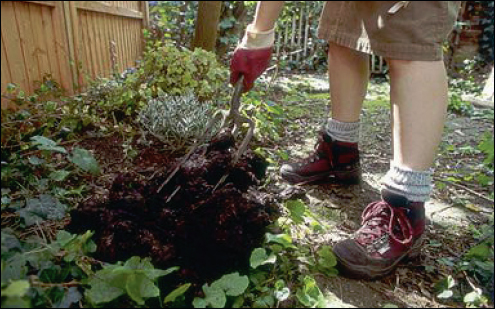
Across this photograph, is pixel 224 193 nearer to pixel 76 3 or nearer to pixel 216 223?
pixel 216 223

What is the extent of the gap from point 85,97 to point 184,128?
97 centimetres

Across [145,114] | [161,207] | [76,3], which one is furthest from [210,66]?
[161,207]

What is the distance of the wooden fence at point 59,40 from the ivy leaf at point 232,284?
197 centimetres

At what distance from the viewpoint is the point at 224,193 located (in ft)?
4.23

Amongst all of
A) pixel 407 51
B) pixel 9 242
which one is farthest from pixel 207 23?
pixel 9 242

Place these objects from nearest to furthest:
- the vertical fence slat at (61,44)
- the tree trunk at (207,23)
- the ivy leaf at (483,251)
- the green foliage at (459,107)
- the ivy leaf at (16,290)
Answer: the ivy leaf at (16,290)
the ivy leaf at (483,251)
the vertical fence slat at (61,44)
the tree trunk at (207,23)
the green foliage at (459,107)

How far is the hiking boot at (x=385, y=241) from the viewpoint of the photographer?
124 centimetres

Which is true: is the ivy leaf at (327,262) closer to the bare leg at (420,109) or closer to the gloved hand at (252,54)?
the bare leg at (420,109)

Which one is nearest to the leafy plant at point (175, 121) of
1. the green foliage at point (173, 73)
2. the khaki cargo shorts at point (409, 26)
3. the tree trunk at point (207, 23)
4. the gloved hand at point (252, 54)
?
the green foliage at point (173, 73)

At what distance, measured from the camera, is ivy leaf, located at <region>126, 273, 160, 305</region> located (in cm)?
99

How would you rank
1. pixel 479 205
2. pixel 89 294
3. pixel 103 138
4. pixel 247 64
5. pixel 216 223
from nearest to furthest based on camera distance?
pixel 89 294, pixel 216 223, pixel 247 64, pixel 479 205, pixel 103 138

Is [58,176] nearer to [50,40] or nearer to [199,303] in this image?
[199,303]

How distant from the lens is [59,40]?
9.52 ft

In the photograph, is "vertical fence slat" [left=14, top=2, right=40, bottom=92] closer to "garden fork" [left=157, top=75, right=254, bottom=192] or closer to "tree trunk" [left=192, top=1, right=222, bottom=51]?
"garden fork" [left=157, top=75, right=254, bottom=192]
